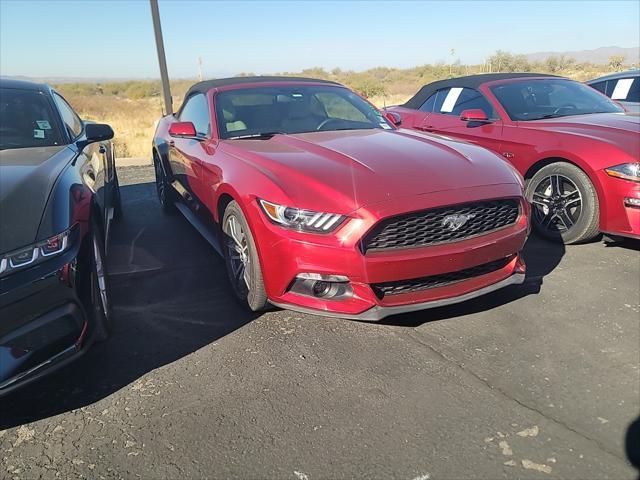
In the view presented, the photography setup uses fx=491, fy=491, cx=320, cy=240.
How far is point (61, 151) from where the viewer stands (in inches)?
128

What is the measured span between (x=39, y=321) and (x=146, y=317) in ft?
4.05

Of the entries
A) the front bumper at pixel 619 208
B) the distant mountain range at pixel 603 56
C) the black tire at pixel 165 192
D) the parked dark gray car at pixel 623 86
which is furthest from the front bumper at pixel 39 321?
the distant mountain range at pixel 603 56

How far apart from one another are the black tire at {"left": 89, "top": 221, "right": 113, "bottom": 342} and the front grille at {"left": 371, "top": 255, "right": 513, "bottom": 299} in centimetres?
145

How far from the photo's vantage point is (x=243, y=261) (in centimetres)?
Result: 329

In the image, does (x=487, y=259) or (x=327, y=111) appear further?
(x=327, y=111)

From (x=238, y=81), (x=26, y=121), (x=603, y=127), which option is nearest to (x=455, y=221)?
(x=603, y=127)

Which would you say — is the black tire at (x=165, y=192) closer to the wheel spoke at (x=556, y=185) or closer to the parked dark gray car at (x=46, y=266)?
the parked dark gray car at (x=46, y=266)

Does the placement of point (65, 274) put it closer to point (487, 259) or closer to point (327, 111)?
point (487, 259)

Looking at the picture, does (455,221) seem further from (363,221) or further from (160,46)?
(160,46)

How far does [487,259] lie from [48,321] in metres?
2.32

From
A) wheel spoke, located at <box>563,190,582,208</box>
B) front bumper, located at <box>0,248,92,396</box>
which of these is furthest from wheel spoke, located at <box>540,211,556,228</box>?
front bumper, located at <box>0,248,92,396</box>

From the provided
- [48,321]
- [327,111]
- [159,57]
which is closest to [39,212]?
[48,321]

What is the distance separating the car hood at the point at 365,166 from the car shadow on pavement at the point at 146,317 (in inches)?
40.9

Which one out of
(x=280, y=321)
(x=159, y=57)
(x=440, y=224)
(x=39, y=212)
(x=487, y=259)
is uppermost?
(x=159, y=57)
